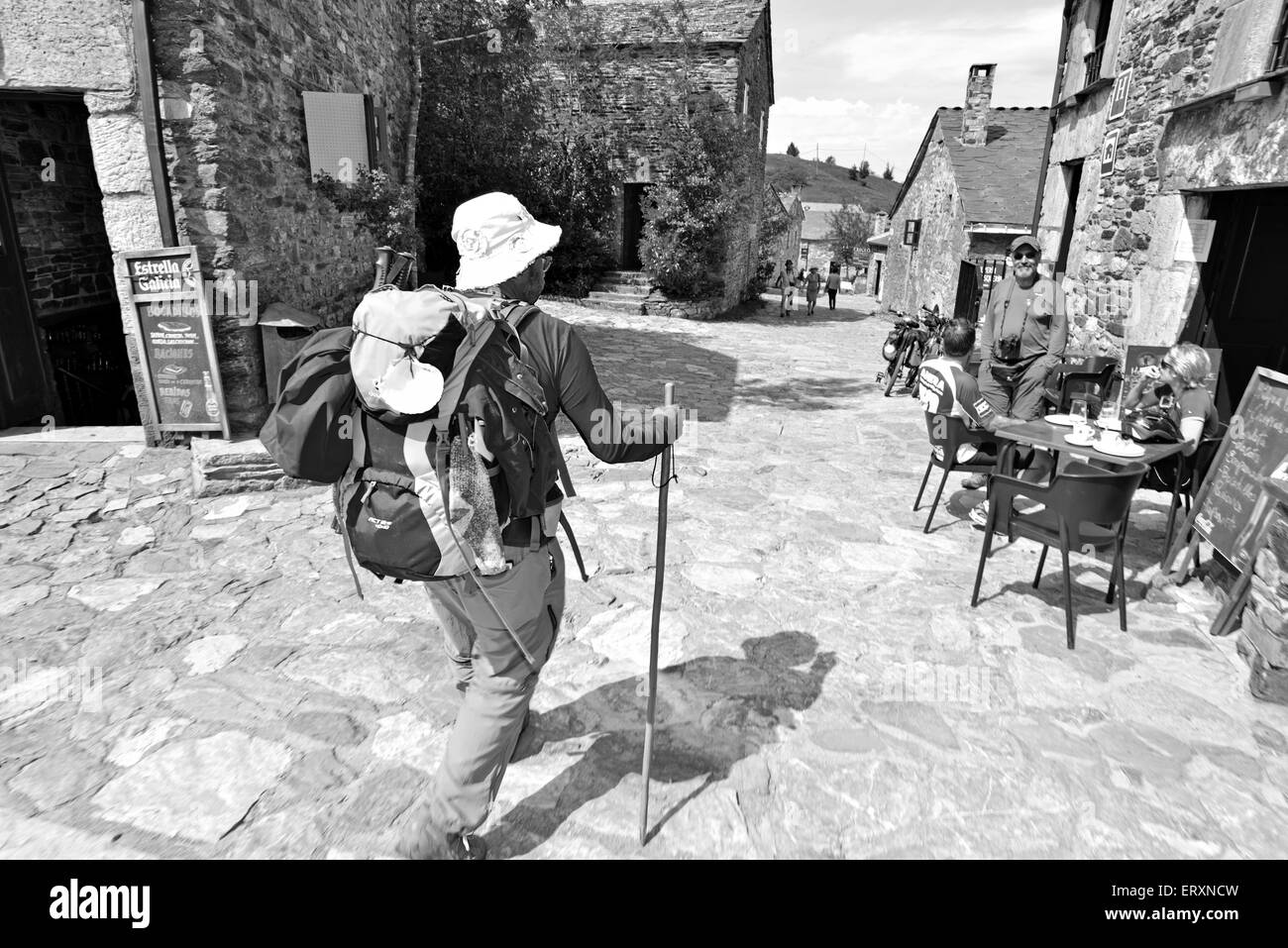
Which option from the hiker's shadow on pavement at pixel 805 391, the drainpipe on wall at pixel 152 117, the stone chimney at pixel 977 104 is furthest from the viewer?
the stone chimney at pixel 977 104

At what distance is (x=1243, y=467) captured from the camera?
4.07 m

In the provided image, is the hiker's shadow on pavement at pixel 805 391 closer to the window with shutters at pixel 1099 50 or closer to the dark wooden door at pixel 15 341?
the window with shutters at pixel 1099 50

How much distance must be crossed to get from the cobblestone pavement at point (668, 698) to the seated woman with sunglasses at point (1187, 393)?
0.88m

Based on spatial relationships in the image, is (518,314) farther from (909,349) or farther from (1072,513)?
(909,349)

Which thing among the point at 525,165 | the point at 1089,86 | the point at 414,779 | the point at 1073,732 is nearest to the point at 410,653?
the point at 414,779

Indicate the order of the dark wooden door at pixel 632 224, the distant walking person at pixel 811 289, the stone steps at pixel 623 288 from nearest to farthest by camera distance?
the stone steps at pixel 623 288
the dark wooden door at pixel 632 224
the distant walking person at pixel 811 289

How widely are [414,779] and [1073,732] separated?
8.42 ft

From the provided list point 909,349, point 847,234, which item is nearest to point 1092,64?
point 909,349

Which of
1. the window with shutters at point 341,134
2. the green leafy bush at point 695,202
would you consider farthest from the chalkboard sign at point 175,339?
the green leafy bush at point 695,202

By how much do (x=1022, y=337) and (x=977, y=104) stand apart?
17.0 meters

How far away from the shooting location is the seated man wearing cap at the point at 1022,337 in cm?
579

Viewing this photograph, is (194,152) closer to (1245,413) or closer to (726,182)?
(1245,413)

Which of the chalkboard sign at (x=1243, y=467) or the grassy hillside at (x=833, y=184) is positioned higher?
the grassy hillside at (x=833, y=184)

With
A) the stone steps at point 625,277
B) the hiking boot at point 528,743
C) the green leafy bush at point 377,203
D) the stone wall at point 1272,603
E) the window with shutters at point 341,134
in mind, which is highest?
the window with shutters at point 341,134
